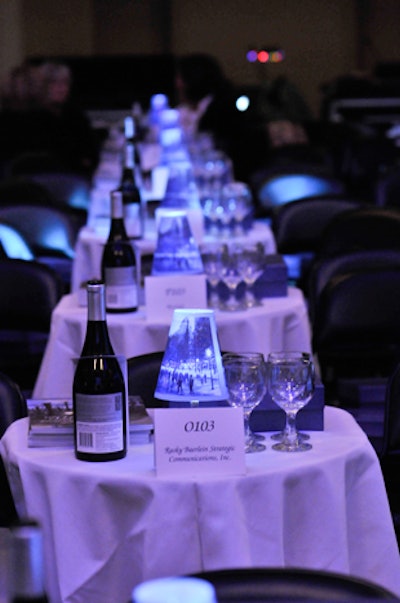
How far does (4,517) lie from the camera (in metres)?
3.52

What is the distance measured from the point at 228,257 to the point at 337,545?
5.70ft

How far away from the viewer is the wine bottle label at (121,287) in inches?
172

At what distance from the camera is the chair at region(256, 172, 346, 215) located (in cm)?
834

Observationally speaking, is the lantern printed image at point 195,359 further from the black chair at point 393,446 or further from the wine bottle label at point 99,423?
the black chair at point 393,446

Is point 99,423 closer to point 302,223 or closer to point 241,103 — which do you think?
point 302,223

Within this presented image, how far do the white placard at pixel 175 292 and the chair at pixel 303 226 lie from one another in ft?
9.06

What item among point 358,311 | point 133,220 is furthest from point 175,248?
point 133,220

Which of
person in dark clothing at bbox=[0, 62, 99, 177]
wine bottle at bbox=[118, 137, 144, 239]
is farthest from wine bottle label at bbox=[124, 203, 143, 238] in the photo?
person in dark clothing at bbox=[0, 62, 99, 177]

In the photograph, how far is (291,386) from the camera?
118 inches

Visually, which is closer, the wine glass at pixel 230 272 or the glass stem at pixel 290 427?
the glass stem at pixel 290 427

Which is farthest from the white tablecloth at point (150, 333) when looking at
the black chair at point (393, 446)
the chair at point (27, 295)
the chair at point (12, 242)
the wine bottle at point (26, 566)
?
the wine bottle at point (26, 566)

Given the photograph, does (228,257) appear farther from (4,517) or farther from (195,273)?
(4,517)

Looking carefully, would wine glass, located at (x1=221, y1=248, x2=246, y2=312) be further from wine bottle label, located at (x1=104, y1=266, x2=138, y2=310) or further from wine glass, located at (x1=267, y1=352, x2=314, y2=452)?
wine glass, located at (x1=267, y1=352, x2=314, y2=452)

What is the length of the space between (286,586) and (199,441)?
2.04 ft
